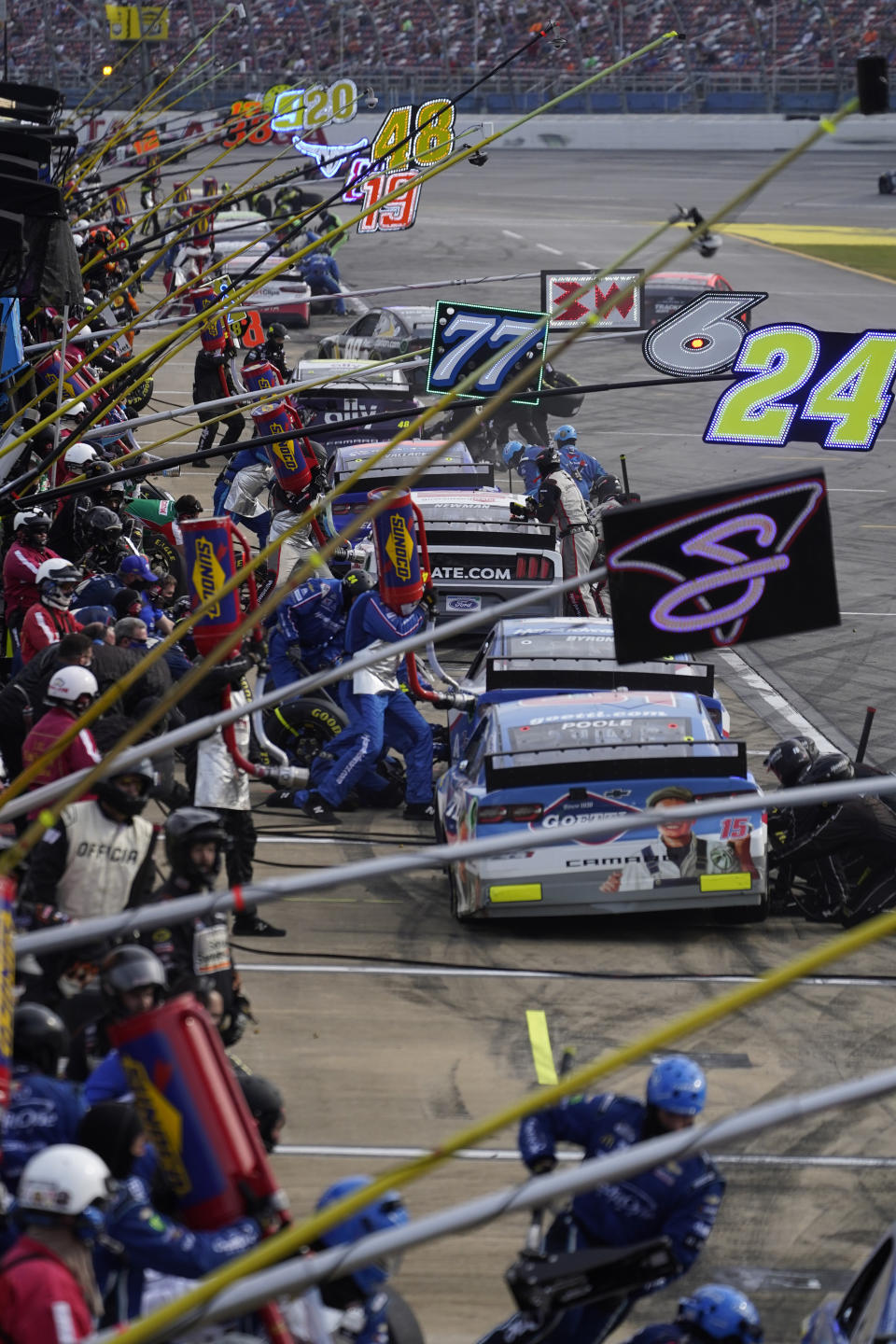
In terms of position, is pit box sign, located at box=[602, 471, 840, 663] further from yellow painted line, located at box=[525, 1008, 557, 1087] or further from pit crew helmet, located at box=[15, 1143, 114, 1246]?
pit crew helmet, located at box=[15, 1143, 114, 1246]

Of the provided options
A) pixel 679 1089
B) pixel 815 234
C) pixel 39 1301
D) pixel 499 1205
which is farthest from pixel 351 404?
pixel 815 234

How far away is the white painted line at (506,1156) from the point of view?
298 inches

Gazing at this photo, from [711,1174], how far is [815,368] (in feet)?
17.7

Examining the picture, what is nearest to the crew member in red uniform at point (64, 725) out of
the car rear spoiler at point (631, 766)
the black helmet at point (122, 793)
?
the black helmet at point (122, 793)

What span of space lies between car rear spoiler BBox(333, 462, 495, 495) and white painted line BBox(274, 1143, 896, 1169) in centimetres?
974

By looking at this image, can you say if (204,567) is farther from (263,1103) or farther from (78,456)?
(78,456)

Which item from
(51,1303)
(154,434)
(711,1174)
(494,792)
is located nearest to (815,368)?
(494,792)

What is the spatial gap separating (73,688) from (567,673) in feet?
11.9

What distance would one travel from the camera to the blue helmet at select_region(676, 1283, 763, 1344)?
539cm

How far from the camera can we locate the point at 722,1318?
17.7 ft

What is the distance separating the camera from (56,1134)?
18.1 feet

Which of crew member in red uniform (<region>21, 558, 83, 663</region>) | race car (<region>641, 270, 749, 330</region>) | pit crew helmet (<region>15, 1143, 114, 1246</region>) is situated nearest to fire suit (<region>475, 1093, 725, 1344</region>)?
pit crew helmet (<region>15, 1143, 114, 1246</region>)

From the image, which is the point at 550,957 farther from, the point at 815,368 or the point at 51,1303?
the point at 51,1303

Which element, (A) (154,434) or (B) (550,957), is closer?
(B) (550,957)
